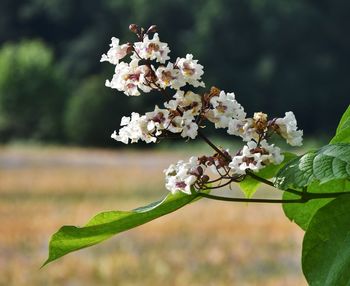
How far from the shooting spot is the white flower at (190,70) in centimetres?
102

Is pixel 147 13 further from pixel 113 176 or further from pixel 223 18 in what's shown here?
pixel 113 176

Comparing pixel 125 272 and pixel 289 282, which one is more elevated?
pixel 125 272

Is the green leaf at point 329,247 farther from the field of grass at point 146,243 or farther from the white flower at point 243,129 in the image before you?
the field of grass at point 146,243

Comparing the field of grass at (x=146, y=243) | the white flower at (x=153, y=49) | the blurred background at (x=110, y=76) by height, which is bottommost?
the white flower at (x=153, y=49)

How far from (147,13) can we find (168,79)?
47.4 metres

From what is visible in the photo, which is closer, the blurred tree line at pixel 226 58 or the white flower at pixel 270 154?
the white flower at pixel 270 154

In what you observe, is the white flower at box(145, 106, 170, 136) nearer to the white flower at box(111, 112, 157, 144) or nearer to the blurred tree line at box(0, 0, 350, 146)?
the white flower at box(111, 112, 157, 144)

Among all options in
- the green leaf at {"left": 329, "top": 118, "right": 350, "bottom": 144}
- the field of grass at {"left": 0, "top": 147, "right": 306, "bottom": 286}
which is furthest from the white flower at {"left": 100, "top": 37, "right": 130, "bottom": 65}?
the field of grass at {"left": 0, "top": 147, "right": 306, "bottom": 286}

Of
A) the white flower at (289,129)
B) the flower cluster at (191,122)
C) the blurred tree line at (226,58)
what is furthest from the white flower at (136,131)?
the blurred tree line at (226,58)

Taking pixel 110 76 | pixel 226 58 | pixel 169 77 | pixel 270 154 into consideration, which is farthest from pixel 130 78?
pixel 226 58

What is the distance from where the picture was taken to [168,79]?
3.36 ft

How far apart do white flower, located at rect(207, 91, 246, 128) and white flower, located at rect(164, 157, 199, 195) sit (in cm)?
4

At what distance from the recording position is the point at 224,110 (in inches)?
40.5

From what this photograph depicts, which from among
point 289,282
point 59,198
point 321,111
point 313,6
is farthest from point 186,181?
point 313,6
